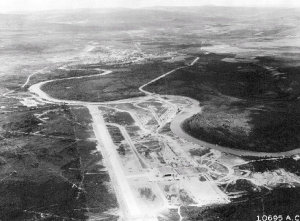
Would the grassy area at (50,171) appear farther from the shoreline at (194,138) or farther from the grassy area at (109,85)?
the grassy area at (109,85)

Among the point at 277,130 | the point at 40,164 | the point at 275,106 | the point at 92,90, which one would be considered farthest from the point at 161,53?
the point at 40,164

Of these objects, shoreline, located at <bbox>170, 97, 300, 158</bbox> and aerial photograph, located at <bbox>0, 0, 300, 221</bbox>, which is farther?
shoreline, located at <bbox>170, 97, 300, 158</bbox>

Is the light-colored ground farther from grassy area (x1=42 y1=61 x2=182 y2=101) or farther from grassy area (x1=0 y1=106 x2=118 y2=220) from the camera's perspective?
grassy area (x1=42 y1=61 x2=182 y2=101)

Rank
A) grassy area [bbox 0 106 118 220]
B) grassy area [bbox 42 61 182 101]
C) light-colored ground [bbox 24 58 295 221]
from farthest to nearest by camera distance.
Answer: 1. grassy area [bbox 42 61 182 101]
2. light-colored ground [bbox 24 58 295 221]
3. grassy area [bbox 0 106 118 220]

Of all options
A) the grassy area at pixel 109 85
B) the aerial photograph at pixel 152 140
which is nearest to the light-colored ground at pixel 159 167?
the aerial photograph at pixel 152 140

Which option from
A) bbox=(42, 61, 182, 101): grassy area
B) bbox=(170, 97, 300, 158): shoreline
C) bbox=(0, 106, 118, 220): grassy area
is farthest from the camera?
bbox=(42, 61, 182, 101): grassy area

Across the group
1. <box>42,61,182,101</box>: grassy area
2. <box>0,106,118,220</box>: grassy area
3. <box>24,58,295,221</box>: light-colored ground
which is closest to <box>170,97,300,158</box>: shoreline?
<box>24,58,295,221</box>: light-colored ground

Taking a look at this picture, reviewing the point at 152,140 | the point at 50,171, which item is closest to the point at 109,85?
the point at 152,140

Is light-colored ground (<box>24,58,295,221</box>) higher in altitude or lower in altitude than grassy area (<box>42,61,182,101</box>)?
lower
